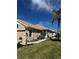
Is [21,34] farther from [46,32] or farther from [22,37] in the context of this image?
[46,32]

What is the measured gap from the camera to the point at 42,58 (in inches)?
73.2

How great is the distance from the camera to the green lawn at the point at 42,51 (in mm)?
1818

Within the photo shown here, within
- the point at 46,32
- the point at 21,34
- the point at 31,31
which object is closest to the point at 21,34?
the point at 21,34

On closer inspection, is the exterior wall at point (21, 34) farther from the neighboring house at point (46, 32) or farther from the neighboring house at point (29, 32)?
the neighboring house at point (46, 32)

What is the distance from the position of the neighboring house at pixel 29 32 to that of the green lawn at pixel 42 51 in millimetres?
72

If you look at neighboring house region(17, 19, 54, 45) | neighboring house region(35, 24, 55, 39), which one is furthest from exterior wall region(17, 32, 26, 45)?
neighboring house region(35, 24, 55, 39)

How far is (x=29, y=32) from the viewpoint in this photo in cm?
185

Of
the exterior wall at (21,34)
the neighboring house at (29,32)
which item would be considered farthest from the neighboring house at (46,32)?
the exterior wall at (21,34)
